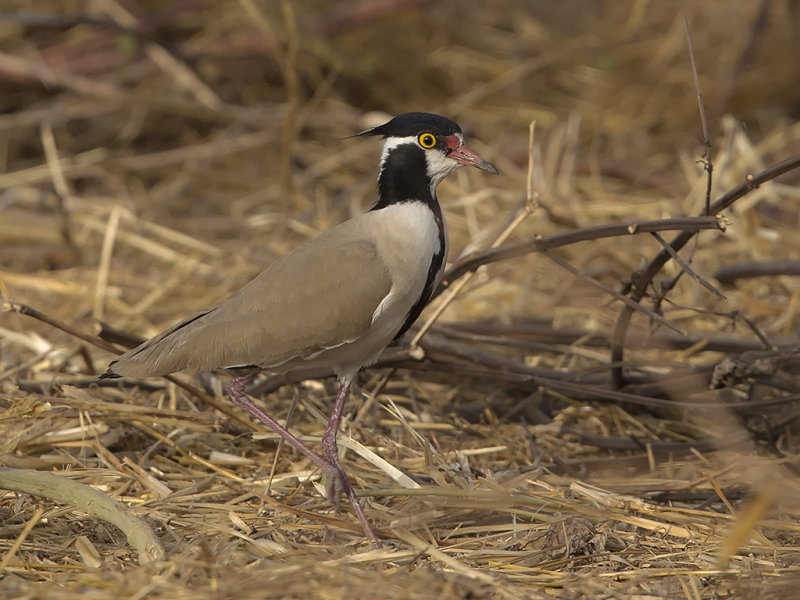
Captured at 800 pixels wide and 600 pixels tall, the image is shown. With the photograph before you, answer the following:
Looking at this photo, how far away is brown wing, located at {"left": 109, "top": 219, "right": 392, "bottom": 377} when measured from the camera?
10.0ft

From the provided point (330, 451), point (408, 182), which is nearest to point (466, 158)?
point (408, 182)

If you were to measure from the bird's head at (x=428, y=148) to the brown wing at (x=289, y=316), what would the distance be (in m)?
0.27

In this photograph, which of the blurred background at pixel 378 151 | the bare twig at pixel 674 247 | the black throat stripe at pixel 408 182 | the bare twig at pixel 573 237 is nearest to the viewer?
the bare twig at pixel 674 247

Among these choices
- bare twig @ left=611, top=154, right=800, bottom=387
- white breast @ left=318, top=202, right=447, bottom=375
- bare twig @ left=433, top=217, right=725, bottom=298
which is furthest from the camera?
white breast @ left=318, top=202, right=447, bottom=375

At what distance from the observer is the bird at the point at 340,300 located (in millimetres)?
3070

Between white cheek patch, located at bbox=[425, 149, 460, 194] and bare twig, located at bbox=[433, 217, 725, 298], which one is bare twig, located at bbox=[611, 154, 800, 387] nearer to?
bare twig, located at bbox=[433, 217, 725, 298]

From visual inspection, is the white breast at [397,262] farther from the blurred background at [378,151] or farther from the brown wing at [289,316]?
the blurred background at [378,151]

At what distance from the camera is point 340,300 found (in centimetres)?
306

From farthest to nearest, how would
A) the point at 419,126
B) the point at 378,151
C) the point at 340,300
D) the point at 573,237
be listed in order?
1. the point at 378,151
2. the point at 419,126
3. the point at 573,237
4. the point at 340,300

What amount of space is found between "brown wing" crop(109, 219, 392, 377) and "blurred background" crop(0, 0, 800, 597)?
0.45 meters

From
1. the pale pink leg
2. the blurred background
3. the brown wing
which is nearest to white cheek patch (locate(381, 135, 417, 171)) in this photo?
the brown wing

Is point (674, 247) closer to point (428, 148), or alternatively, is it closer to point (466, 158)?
point (466, 158)

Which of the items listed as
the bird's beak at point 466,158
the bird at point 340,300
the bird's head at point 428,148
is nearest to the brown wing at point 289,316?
the bird at point 340,300

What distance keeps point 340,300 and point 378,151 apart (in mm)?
3666
